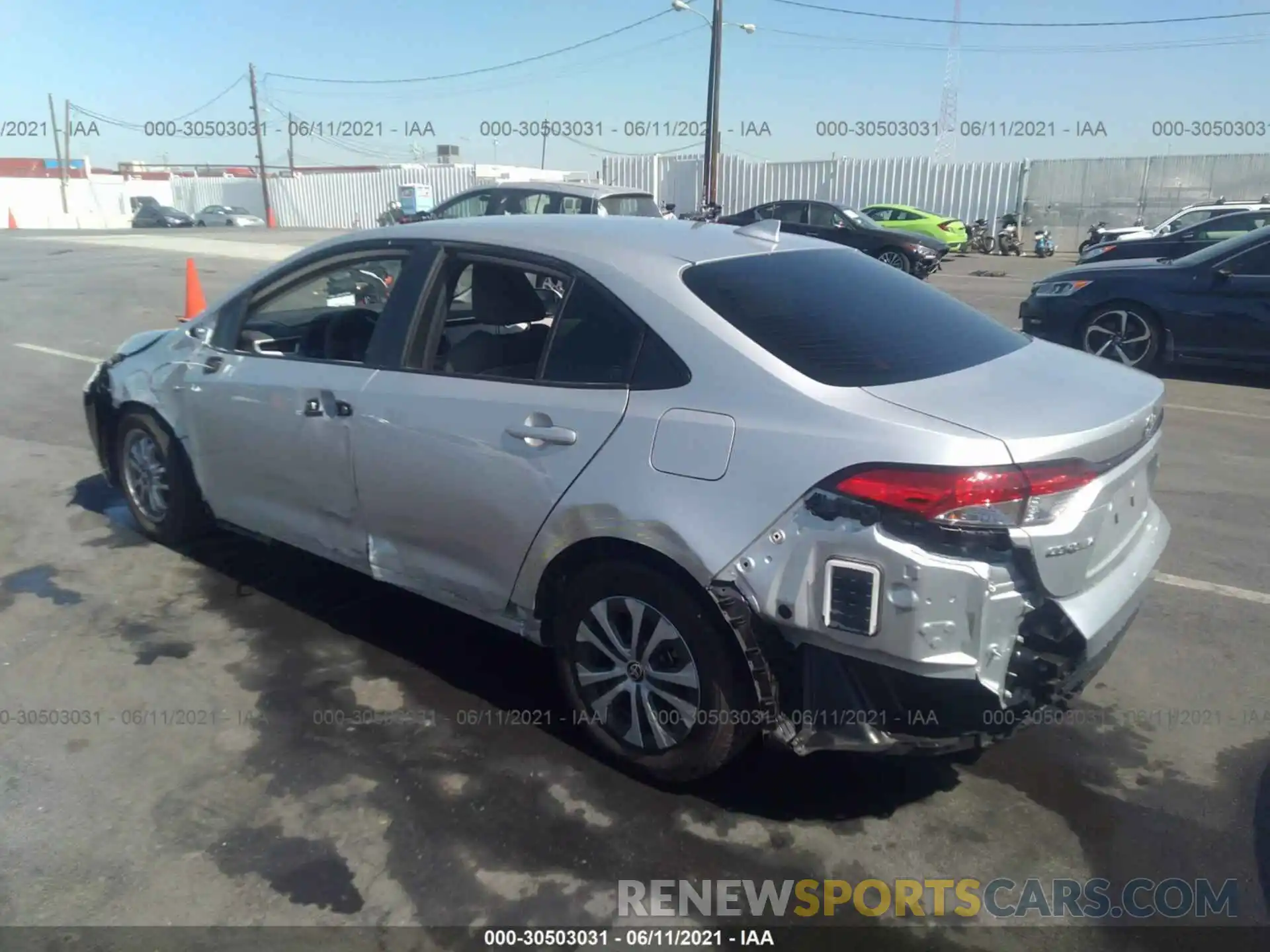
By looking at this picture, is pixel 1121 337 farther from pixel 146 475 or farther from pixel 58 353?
pixel 58 353

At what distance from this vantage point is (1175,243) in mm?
12539

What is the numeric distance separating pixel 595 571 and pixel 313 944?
1257mm

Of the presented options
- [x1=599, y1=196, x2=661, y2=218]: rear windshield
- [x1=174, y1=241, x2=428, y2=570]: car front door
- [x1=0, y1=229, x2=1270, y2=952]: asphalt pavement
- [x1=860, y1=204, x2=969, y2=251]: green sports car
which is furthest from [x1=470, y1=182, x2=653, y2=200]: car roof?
[x1=860, y1=204, x2=969, y2=251]: green sports car

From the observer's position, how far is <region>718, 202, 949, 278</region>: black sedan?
19.3 metres

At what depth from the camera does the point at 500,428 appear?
10.6 ft

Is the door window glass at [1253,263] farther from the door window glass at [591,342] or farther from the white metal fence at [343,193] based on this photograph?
the white metal fence at [343,193]

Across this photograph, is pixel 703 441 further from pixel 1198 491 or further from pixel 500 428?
pixel 1198 491

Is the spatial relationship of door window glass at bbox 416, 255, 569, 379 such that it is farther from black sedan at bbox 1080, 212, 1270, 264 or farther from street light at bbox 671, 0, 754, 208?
street light at bbox 671, 0, 754, 208

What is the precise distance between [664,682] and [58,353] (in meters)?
9.89

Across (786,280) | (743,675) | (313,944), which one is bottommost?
(313,944)

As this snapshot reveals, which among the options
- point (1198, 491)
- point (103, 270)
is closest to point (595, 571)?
point (1198, 491)

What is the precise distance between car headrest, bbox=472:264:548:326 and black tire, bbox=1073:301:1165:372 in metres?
6.90

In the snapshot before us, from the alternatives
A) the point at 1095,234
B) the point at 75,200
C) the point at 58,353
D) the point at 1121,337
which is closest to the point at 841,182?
the point at 1095,234

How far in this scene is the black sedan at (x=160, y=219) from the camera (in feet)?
147
